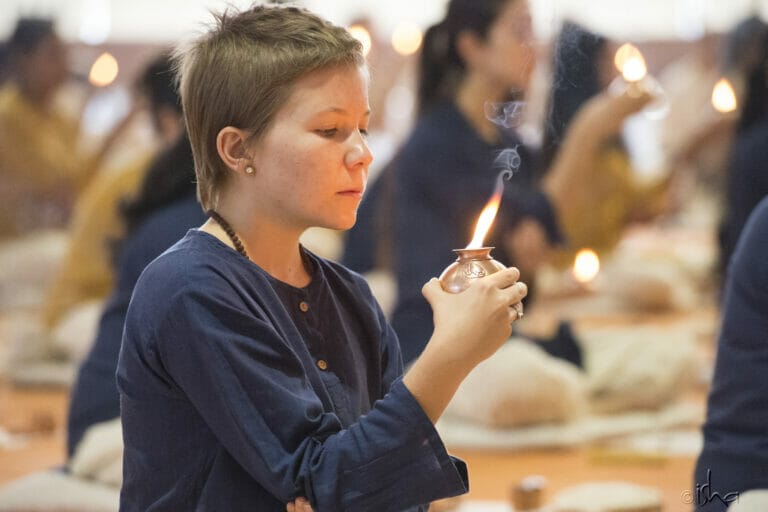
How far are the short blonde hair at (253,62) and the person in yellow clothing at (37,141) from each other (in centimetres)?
292

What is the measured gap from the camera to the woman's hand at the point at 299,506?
41.6 inches

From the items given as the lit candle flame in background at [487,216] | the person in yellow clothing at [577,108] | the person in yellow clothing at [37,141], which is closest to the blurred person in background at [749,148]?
the person in yellow clothing at [577,108]

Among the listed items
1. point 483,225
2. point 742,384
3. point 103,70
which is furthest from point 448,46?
point 103,70

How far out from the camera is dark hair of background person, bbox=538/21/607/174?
1.43m

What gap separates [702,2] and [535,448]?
2879 mm

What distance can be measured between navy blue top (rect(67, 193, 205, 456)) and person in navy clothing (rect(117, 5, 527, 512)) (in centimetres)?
50

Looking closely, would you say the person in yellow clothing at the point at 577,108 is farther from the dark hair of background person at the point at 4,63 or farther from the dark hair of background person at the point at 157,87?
the dark hair of background person at the point at 4,63

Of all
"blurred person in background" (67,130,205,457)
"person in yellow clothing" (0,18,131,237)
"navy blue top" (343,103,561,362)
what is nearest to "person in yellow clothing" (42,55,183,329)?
"blurred person in background" (67,130,205,457)

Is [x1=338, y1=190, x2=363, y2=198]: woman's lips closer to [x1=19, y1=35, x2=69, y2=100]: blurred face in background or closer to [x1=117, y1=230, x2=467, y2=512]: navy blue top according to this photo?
[x1=117, y1=230, x2=467, y2=512]: navy blue top

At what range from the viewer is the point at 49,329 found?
12.2 feet

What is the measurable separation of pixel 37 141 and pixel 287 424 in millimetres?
3680

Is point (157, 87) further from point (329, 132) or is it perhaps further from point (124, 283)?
point (329, 132)

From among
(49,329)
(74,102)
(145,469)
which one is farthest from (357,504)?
(74,102)

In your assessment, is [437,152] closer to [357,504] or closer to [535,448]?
[535,448]
